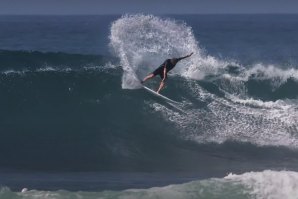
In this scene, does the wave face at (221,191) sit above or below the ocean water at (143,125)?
below

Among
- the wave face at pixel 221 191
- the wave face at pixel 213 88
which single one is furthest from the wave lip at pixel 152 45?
the wave face at pixel 221 191

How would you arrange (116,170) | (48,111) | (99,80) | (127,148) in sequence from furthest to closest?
1. (99,80)
2. (48,111)
3. (127,148)
4. (116,170)

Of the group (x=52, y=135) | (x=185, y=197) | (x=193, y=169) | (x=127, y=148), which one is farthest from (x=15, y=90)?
(x=185, y=197)

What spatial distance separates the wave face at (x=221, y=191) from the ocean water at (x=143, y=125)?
0.07ft

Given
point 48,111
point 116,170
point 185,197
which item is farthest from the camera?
point 48,111

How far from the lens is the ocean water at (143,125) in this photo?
1805 centimetres

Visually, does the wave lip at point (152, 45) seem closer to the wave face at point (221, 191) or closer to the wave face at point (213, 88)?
the wave face at point (213, 88)

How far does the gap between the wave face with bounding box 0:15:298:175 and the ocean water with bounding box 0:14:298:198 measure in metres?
0.04

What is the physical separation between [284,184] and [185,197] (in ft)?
6.70

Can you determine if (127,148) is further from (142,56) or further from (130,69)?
(142,56)

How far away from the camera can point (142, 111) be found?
25.1m

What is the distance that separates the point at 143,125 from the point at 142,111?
3.33 feet

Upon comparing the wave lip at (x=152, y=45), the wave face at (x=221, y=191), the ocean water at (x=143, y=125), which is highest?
the wave lip at (x=152, y=45)

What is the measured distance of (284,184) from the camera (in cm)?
1575
